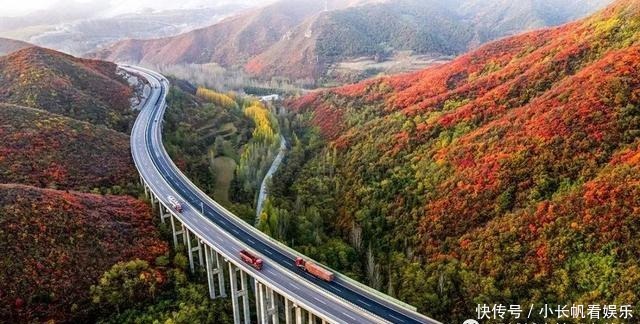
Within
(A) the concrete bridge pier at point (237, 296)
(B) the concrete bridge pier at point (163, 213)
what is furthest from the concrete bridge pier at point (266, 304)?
(B) the concrete bridge pier at point (163, 213)

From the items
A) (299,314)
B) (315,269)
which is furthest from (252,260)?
(299,314)

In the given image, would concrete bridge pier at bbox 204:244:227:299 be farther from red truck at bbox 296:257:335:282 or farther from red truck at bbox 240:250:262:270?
red truck at bbox 296:257:335:282

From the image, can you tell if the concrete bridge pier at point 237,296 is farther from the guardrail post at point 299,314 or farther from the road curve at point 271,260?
the guardrail post at point 299,314

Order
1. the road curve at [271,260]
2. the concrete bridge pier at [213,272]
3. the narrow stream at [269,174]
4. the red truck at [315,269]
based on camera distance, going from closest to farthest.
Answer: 1. the road curve at [271,260]
2. the red truck at [315,269]
3. the concrete bridge pier at [213,272]
4. the narrow stream at [269,174]

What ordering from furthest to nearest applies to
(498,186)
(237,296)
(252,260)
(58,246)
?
(498,186) → (58,246) → (237,296) → (252,260)

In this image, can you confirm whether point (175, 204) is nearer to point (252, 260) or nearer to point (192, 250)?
point (192, 250)
